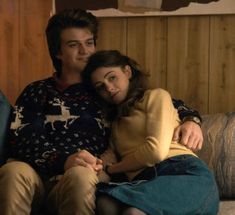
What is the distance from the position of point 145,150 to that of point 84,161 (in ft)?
0.66

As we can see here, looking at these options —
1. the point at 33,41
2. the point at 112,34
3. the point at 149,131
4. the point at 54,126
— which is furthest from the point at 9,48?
the point at 149,131

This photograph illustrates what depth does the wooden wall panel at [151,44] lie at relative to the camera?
8.02ft

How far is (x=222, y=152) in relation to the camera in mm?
1906

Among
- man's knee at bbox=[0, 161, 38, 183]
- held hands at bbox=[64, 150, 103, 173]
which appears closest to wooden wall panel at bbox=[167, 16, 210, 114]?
held hands at bbox=[64, 150, 103, 173]

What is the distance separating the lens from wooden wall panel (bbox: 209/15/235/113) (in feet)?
7.71

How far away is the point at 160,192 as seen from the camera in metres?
1.47

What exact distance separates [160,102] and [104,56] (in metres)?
0.29

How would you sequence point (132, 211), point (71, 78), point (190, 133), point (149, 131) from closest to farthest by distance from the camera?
point (132, 211), point (149, 131), point (190, 133), point (71, 78)

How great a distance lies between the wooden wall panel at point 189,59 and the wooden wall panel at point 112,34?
0.79 ft

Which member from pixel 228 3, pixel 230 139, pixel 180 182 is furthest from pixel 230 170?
pixel 228 3

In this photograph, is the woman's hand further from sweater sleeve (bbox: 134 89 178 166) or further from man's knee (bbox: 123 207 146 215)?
man's knee (bbox: 123 207 146 215)

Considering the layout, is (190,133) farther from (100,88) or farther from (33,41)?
(33,41)

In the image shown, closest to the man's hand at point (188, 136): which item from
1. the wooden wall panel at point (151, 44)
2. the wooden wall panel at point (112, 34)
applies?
the wooden wall panel at point (151, 44)

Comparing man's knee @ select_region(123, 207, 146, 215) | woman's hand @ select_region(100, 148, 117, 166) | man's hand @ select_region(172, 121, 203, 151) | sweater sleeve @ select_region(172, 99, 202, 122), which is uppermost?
sweater sleeve @ select_region(172, 99, 202, 122)
